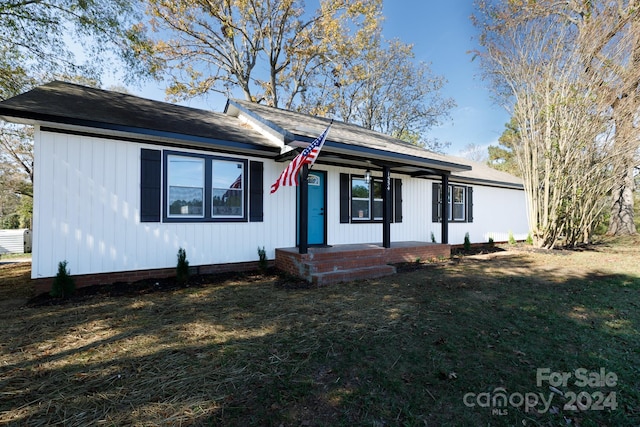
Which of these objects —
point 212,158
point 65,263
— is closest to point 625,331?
point 212,158

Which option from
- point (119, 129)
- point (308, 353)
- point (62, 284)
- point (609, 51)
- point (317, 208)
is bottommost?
point (308, 353)

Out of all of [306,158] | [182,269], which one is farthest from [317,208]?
[182,269]

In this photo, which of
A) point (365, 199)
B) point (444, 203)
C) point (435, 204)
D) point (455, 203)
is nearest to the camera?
point (365, 199)

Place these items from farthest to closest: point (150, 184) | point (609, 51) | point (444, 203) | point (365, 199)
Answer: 1. point (444, 203)
2. point (365, 199)
3. point (609, 51)
4. point (150, 184)

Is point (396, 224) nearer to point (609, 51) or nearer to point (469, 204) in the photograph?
point (469, 204)

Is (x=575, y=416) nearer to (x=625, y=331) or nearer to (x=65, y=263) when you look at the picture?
(x=625, y=331)

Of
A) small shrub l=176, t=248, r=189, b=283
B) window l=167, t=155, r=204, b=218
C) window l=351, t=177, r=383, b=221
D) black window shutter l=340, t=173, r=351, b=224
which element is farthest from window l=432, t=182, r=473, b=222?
small shrub l=176, t=248, r=189, b=283

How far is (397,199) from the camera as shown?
9672 millimetres

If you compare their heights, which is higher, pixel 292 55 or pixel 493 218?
pixel 292 55

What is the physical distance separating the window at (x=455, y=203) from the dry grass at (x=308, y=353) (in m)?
5.65

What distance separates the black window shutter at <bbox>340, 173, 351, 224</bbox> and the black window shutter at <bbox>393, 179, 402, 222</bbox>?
1.92 meters

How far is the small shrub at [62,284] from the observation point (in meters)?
4.87

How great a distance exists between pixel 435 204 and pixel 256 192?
6.93 meters

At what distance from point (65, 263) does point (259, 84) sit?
15.6m
